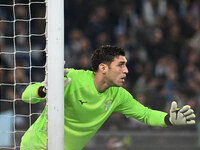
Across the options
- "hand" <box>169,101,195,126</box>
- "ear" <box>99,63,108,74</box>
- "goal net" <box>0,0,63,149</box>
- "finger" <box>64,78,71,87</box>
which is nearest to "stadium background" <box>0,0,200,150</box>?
"goal net" <box>0,0,63,149</box>

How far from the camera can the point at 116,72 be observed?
13.5ft

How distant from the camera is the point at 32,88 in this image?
3.88 meters

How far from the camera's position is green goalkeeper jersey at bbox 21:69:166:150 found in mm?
4141

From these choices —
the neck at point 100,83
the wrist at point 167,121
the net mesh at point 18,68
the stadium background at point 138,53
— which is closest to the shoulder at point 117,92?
the neck at point 100,83

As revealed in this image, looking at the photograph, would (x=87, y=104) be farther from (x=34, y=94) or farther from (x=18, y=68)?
(x=18, y=68)

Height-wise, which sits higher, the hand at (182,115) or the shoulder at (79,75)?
the shoulder at (79,75)

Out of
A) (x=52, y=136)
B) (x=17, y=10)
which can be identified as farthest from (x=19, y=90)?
(x=52, y=136)

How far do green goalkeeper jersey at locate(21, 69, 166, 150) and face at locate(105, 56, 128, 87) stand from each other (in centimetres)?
19

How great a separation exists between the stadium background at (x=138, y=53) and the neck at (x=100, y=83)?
2.76 metres

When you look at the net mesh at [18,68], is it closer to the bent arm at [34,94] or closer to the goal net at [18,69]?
the goal net at [18,69]

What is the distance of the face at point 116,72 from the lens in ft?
13.5

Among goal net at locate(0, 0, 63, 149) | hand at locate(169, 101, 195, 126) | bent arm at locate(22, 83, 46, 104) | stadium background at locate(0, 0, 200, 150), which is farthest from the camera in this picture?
stadium background at locate(0, 0, 200, 150)

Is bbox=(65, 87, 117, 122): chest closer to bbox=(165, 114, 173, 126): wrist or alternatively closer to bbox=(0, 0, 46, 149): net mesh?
bbox=(165, 114, 173, 126): wrist

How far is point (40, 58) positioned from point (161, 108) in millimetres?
2400
